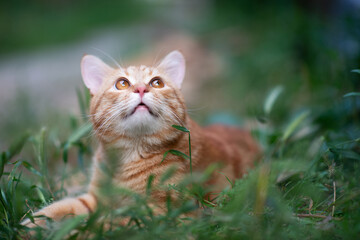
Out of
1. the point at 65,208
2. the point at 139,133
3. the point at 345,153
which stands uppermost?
the point at 139,133

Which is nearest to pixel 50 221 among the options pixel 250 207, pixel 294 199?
pixel 250 207

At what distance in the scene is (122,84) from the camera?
253 cm

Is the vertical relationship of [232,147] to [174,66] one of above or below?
below

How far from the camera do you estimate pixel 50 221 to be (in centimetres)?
194

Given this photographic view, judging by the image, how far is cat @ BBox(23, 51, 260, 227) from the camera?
7.55 feet

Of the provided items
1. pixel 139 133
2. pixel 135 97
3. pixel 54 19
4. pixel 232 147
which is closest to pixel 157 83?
pixel 135 97

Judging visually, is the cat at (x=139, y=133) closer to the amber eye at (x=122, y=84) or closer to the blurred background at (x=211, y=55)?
the amber eye at (x=122, y=84)

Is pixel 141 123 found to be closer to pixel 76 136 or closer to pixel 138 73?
pixel 138 73

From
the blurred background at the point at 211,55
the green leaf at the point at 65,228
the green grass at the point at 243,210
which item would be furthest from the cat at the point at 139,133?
the green leaf at the point at 65,228

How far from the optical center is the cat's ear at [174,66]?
9.25 feet

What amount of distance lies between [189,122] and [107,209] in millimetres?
1189

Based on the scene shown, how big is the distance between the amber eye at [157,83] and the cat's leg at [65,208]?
102cm

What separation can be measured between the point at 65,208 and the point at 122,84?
102 centimetres

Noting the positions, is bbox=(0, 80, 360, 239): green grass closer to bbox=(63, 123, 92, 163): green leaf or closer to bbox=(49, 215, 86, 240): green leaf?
bbox=(49, 215, 86, 240): green leaf
